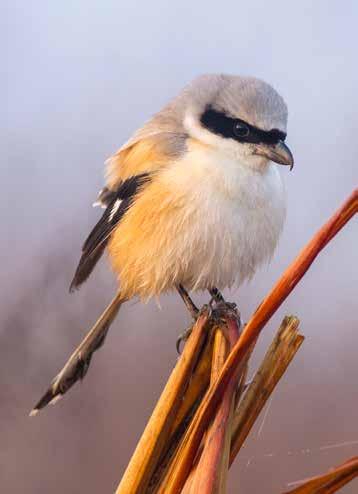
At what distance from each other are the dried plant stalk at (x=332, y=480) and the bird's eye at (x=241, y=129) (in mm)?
656

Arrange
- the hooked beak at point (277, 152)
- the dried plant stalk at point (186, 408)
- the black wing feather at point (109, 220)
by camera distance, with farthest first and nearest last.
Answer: the black wing feather at point (109, 220) < the hooked beak at point (277, 152) < the dried plant stalk at point (186, 408)

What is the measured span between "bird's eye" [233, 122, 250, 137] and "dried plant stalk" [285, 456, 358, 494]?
2.15ft

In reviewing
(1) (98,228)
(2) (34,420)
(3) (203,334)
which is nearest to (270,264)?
(1) (98,228)

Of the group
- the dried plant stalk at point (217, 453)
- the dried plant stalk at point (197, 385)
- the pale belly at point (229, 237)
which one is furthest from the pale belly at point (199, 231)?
the dried plant stalk at point (217, 453)

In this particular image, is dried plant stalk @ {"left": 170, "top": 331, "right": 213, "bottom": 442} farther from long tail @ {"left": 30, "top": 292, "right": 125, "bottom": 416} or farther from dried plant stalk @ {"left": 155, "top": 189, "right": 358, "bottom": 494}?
long tail @ {"left": 30, "top": 292, "right": 125, "bottom": 416}

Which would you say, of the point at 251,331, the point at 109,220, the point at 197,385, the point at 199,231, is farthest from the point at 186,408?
the point at 109,220

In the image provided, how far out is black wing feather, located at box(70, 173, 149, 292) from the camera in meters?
1.15

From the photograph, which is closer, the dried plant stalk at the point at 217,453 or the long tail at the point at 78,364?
the dried plant stalk at the point at 217,453

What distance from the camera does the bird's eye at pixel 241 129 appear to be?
106 centimetres

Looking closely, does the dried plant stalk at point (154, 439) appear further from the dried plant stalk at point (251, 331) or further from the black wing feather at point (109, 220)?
the black wing feather at point (109, 220)

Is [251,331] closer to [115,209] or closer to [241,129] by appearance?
[241,129]

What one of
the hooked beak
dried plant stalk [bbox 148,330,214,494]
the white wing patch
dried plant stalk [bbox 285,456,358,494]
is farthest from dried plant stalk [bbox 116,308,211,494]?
the white wing patch

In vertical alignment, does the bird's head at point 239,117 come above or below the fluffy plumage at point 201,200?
above

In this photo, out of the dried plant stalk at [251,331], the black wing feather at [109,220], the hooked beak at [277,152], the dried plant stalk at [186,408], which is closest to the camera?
the dried plant stalk at [251,331]
